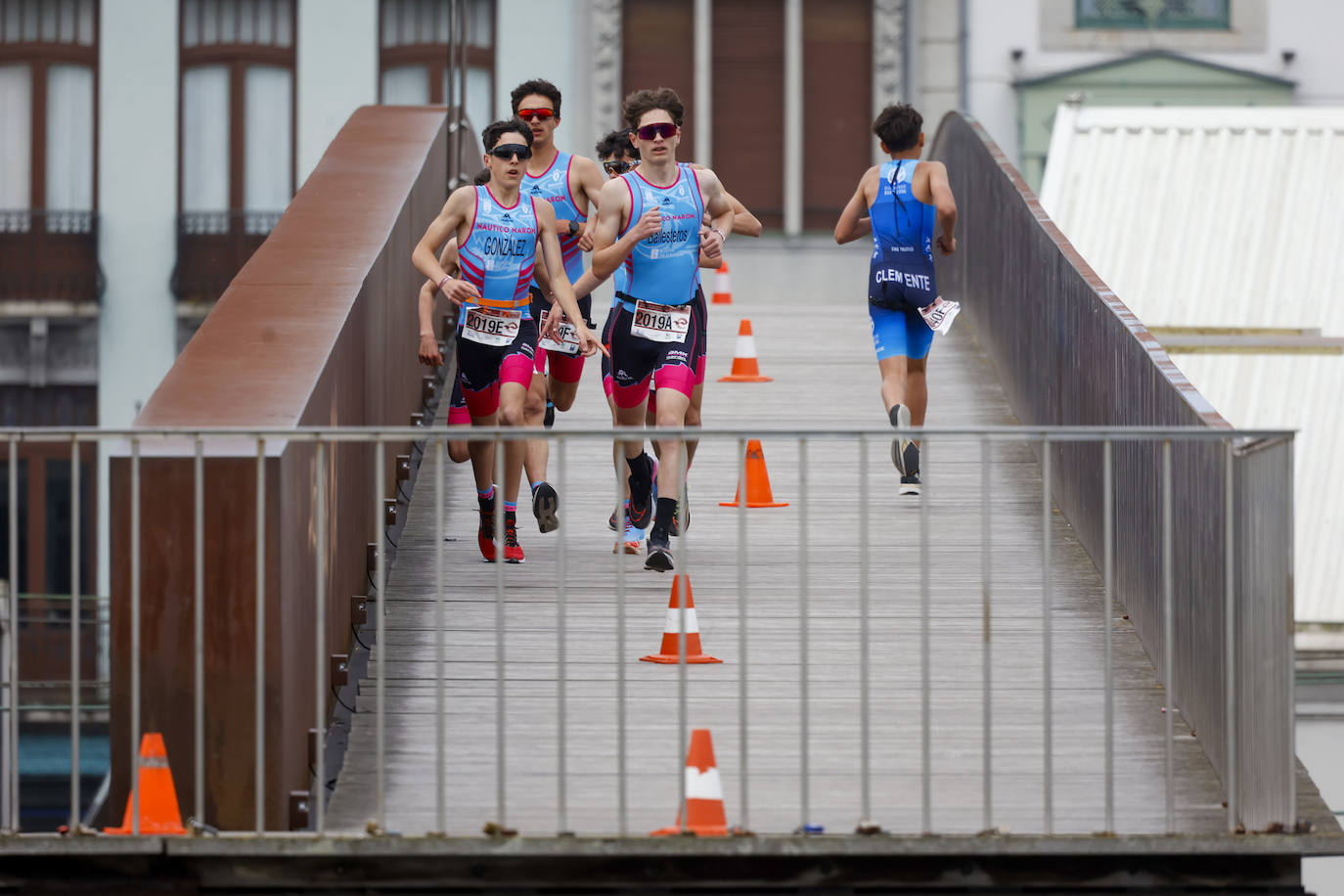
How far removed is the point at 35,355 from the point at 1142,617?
2260 cm

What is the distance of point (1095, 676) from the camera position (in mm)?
7504

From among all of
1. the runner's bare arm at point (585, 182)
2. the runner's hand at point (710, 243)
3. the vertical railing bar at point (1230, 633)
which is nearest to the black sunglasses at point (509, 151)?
the runner's hand at point (710, 243)

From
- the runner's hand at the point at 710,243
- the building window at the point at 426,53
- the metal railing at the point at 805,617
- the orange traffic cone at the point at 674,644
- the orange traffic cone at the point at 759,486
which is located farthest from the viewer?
the building window at the point at 426,53

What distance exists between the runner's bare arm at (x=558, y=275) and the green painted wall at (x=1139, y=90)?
19.5 metres

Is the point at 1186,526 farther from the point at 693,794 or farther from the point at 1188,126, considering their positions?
the point at 1188,126

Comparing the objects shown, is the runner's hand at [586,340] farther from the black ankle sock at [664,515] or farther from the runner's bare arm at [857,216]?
the runner's bare arm at [857,216]

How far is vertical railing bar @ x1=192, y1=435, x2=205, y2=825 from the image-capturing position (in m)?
5.96

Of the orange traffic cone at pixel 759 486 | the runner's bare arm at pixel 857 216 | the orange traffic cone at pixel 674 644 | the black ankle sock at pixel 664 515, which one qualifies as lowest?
the orange traffic cone at pixel 674 644

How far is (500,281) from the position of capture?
8.85 meters

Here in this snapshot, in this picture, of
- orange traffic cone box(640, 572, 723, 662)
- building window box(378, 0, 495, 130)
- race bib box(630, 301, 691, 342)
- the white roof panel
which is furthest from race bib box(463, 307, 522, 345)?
building window box(378, 0, 495, 130)

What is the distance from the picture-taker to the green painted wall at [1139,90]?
2770cm

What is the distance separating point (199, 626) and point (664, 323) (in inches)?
133

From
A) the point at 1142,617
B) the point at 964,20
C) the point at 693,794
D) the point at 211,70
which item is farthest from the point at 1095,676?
the point at 211,70

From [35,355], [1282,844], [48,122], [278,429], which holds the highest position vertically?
[48,122]
